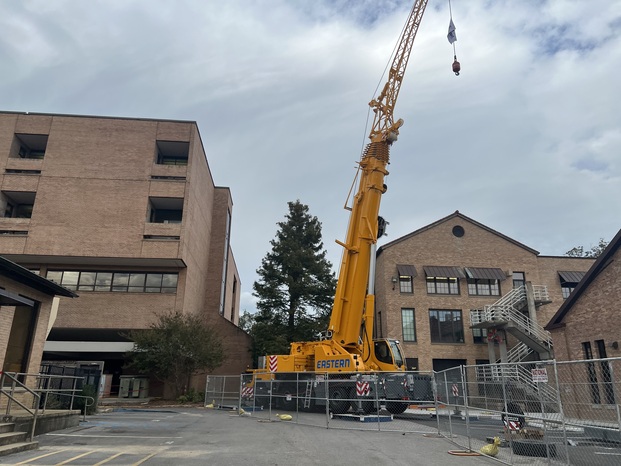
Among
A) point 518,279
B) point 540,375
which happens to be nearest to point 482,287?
point 518,279

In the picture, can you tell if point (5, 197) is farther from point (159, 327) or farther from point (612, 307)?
point (612, 307)

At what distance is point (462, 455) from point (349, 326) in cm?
920

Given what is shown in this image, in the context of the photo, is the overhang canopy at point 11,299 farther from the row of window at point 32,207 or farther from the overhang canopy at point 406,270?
the overhang canopy at point 406,270

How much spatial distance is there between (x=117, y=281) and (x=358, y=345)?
18.9 m

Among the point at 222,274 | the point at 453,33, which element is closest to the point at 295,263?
the point at 222,274

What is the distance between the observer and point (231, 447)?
10.2 m

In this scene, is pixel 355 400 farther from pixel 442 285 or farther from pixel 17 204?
pixel 17 204

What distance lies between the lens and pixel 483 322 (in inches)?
1130

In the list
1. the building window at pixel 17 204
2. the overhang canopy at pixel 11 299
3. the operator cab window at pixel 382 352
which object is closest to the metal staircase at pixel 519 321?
the operator cab window at pixel 382 352

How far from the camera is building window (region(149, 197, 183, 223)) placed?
32.5 metres

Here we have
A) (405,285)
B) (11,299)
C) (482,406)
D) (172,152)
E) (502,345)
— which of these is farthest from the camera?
(172,152)

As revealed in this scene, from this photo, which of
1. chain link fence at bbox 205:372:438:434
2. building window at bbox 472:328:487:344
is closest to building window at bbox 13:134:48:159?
chain link fence at bbox 205:372:438:434

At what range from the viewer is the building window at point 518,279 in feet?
107

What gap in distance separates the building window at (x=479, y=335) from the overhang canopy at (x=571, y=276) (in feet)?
22.6
